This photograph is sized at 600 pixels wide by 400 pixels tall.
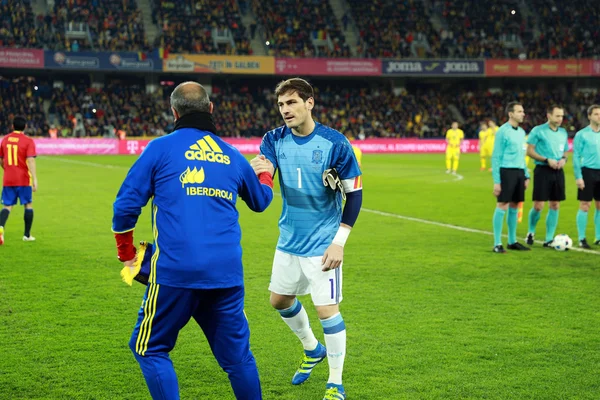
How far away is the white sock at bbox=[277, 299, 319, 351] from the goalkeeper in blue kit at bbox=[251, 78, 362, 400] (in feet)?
0.61

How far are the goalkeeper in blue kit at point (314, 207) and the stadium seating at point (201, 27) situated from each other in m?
44.8

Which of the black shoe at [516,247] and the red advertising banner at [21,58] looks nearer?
the black shoe at [516,247]

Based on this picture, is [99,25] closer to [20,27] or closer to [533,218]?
[20,27]

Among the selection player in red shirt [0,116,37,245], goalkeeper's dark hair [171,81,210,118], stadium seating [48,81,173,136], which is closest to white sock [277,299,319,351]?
goalkeeper's dark hair [171,81,210,118]

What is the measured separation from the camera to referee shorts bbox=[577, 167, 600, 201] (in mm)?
11930

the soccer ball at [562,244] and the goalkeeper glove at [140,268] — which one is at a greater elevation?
the goalkeeper glove at [140,268]

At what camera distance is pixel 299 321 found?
562 cm

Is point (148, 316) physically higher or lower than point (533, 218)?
higher

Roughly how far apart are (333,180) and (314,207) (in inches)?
10.2

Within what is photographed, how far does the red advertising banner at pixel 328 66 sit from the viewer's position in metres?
49.7

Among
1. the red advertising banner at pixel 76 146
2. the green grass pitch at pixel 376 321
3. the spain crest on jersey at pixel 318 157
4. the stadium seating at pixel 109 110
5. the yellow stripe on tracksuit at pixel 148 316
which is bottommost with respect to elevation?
the green grass pitch at pixel 376 321

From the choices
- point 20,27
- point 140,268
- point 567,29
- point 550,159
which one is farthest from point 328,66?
point 140,268

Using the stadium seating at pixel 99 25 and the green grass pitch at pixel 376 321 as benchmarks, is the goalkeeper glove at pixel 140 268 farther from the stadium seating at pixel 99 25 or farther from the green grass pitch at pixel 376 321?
the stadium seating at pixel 99 25

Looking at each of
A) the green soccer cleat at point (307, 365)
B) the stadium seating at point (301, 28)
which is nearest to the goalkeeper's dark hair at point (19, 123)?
the green soccer cleat at point (307, 365)
